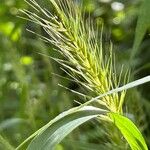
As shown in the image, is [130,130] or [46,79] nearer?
[130,130]

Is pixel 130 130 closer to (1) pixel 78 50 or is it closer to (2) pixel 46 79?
(1) pixel 78 50

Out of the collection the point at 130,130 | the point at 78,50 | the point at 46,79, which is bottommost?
the point at 46,79

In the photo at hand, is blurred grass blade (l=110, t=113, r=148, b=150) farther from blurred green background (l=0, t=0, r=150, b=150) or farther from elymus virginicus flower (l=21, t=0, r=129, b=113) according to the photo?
blurred green background (l=0, t=0, r=150, b=150)

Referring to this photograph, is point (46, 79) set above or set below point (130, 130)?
below

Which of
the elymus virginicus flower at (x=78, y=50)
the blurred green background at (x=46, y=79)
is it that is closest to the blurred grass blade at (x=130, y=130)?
the elymus virginicus flower at (x=78, y=50)

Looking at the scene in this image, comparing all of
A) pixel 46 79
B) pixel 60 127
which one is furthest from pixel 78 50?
pixel 46 79

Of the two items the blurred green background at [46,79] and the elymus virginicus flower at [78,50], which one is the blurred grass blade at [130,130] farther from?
the blurred green background at [46,79]

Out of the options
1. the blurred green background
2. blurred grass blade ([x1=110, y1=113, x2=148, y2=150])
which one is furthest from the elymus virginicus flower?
the blurred green background
